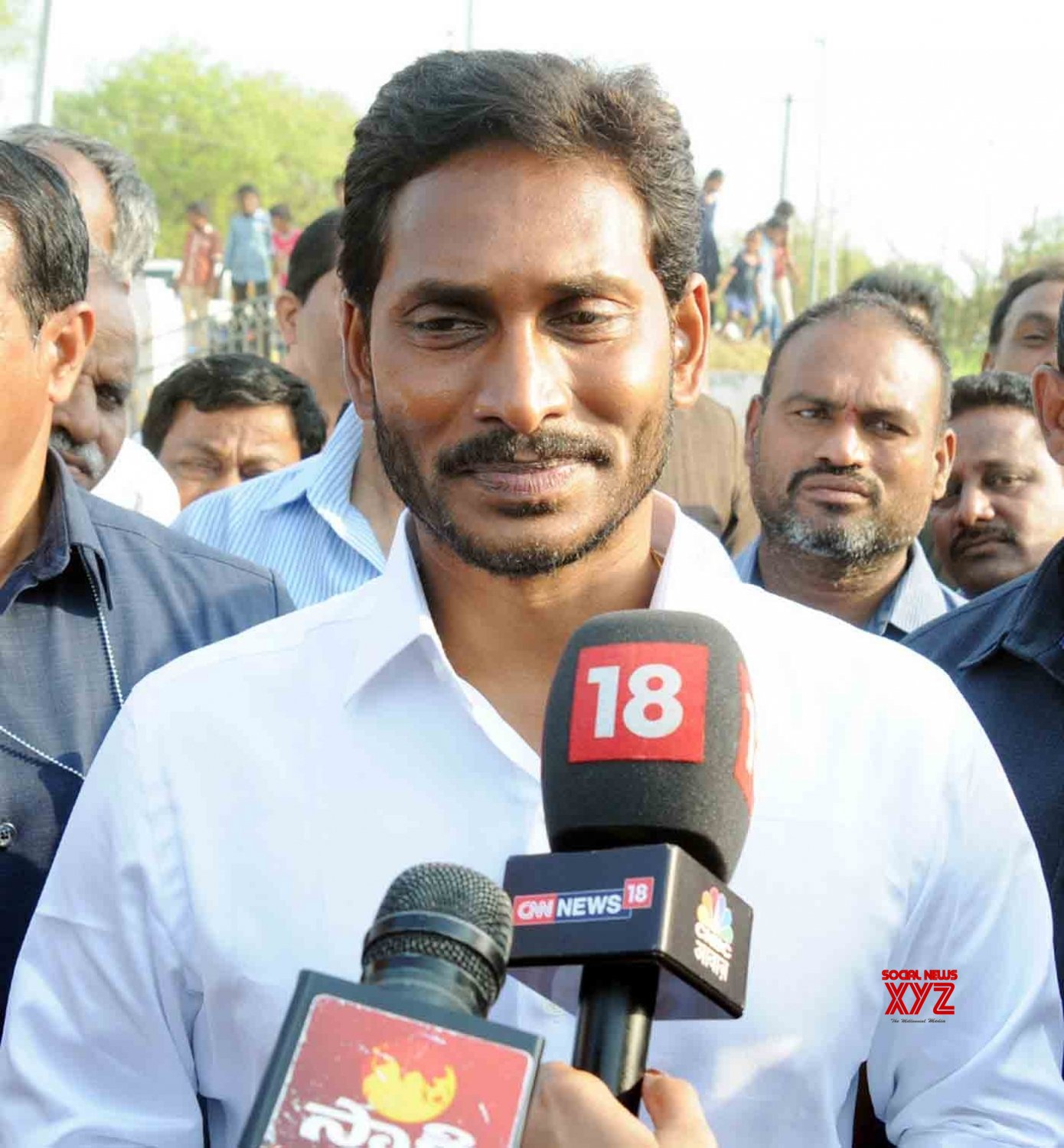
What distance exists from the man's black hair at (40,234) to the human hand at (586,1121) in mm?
1704

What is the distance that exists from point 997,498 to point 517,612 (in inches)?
125

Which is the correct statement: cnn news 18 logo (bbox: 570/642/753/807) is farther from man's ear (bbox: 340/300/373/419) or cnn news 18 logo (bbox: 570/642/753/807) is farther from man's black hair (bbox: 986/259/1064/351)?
man's black hair (bbox: 986/259/1064/351)

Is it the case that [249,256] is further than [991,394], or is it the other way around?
[249,256]

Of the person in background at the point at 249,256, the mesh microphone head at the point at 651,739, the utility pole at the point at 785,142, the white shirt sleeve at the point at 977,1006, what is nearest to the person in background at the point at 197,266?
the person in background at the point at 249,256

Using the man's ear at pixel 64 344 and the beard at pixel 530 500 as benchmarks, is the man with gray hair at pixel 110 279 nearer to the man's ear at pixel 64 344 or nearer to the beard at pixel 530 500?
the man's ear at pixel 64 344

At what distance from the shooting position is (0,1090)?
2.10 meters

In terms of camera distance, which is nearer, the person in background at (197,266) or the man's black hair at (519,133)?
the man's black hair at (519,133)

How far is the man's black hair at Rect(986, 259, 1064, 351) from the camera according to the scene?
6742 millimetres

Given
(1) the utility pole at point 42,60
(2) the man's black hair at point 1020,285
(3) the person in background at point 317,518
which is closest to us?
(3) the person in background at point 317,518

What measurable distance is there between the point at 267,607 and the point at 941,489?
270 cm

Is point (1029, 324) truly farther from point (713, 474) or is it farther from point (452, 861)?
point (452, 861)

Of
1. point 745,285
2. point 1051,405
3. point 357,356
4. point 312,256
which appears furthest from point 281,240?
point 357,356

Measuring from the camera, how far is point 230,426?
664 cm

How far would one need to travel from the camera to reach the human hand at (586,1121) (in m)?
1.41
